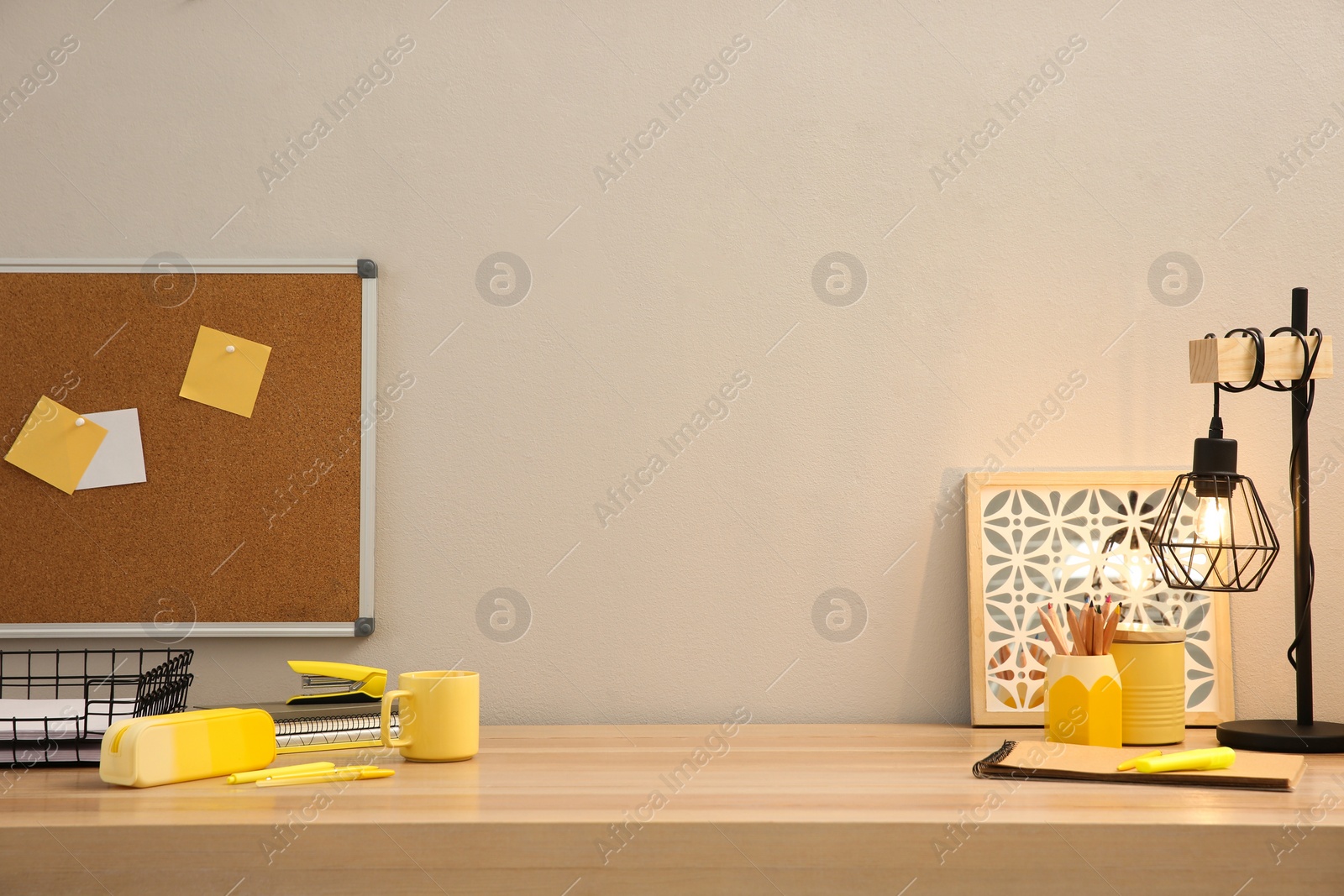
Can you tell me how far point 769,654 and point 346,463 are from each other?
0.61 meters

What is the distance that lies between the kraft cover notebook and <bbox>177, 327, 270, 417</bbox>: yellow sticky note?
981mm

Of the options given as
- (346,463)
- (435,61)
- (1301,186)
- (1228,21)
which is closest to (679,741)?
(346,463)

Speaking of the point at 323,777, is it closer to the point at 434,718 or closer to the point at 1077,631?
the point at 434,718

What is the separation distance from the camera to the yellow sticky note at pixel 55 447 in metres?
1.23

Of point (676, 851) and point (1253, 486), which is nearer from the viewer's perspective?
point (676, 851)

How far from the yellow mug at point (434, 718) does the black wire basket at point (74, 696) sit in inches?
10.1

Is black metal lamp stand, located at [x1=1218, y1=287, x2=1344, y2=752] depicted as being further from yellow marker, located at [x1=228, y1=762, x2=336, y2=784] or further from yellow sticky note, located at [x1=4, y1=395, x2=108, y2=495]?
yellow sticky note, located at [x1=4, y1=395, x2=108, y2=495]

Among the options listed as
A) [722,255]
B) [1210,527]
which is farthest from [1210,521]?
[722,255]

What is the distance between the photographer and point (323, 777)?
89 centimetres

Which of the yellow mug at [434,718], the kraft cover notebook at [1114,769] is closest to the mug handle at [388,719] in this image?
the yellow mug at [434,718]

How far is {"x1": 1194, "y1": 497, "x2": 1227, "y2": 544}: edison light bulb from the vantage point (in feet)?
3.41

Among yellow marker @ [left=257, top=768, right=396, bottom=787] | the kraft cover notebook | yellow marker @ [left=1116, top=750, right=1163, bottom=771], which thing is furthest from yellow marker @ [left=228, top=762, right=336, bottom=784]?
yellow marker @ [left=1116, top=750, right=1163, bottom=771]

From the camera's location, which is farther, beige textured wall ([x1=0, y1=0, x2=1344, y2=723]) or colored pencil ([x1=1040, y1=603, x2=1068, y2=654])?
beige textured wall ([x1=0, y1=0, x2=1344, y2=723])

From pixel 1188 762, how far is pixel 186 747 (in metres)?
0.94
